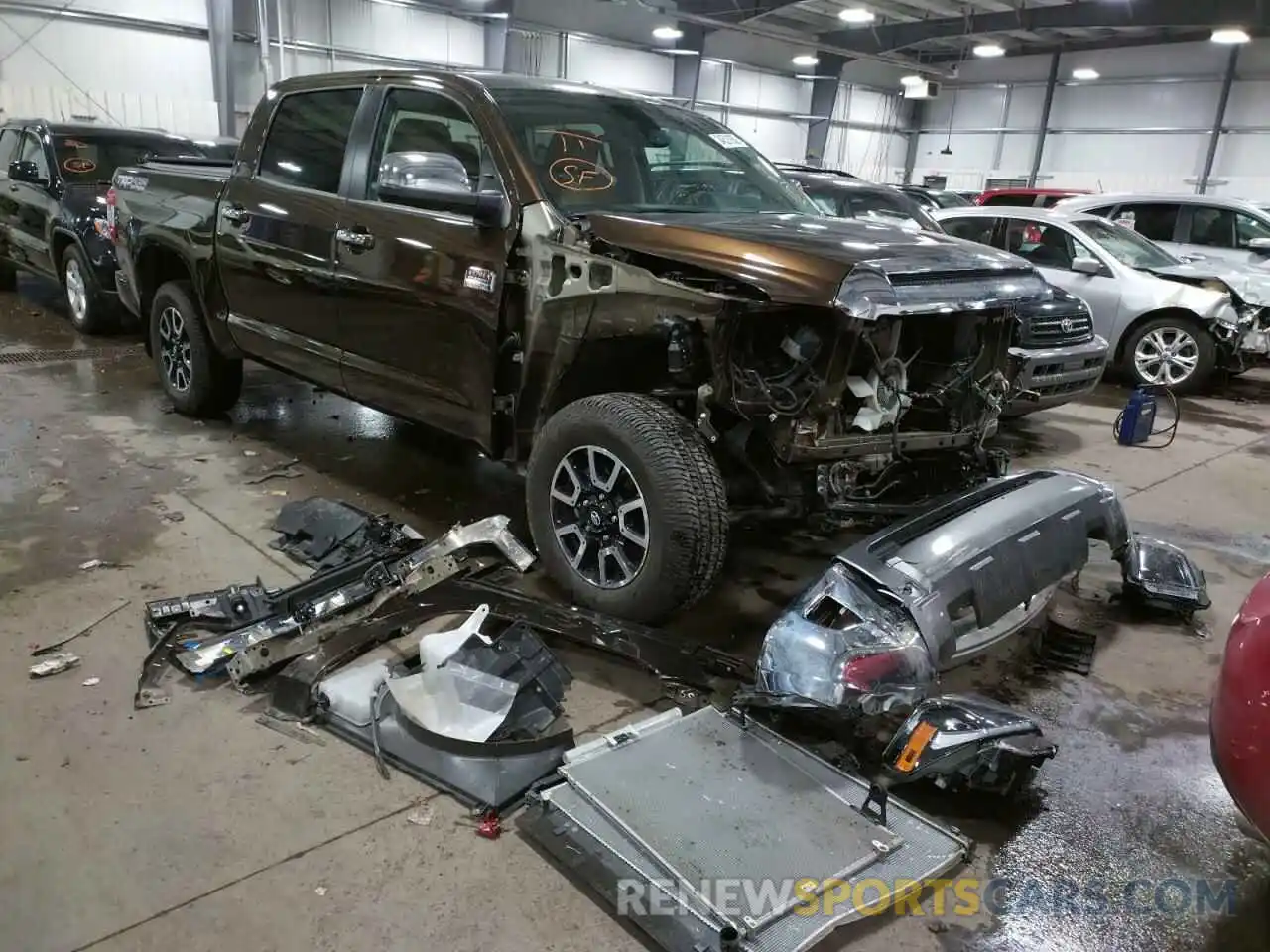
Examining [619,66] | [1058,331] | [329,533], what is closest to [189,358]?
[329,533]

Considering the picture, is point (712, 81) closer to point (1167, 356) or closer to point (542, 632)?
point (1167, 356)

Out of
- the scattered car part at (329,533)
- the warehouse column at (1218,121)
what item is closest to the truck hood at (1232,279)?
the scattered car part at (329,533)

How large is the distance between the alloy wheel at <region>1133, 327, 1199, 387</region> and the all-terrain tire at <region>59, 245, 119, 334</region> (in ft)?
28.8

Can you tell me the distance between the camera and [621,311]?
10.3 ft

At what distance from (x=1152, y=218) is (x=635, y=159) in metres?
8.57

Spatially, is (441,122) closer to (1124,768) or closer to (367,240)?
(367,240)

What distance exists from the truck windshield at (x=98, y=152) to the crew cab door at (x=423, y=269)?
511 centimetres

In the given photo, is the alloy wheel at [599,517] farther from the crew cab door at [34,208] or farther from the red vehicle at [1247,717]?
the crew cab door at [34,208]

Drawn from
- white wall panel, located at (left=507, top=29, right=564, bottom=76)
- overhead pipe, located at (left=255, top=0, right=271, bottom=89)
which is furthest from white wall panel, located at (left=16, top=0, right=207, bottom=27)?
white wall panel, located at (left=507, top=29, right=564, bottom=76)

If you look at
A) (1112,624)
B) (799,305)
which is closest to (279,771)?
(799,305)

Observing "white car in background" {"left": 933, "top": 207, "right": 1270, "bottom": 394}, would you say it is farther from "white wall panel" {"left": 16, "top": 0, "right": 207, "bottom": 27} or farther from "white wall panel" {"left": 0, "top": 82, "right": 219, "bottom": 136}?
"white wall panel" {"left": 16, "top": 0, "right": 207, "bottom": 27}

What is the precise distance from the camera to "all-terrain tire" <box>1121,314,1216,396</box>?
7.94m

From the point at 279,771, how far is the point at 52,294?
31.6 feet

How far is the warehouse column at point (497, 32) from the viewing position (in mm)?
16703
